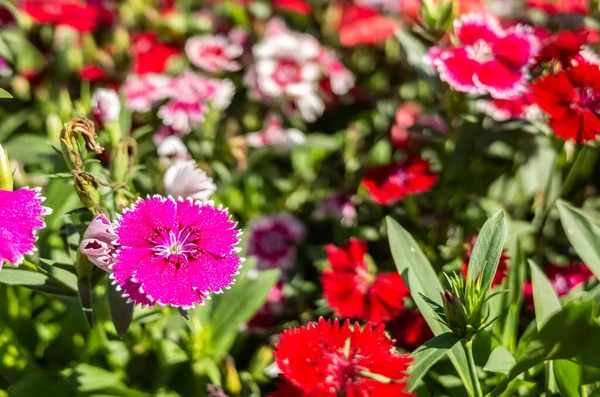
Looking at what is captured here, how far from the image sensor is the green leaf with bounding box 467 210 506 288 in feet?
3.37

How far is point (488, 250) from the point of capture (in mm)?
1043

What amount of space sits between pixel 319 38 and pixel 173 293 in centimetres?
179

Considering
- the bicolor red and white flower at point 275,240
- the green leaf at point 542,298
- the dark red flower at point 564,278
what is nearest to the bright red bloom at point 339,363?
the green leaf at point 542,298

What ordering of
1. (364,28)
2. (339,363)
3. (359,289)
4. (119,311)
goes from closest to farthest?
(339,363) < (119,311) < (359,289) < (364,28)

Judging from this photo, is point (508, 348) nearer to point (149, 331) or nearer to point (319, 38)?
point (149, 331)

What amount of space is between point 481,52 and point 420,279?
588mm

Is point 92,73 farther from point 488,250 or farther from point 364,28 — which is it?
point 488,250

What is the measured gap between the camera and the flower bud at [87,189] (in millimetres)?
1022

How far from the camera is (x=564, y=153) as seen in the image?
150 cm

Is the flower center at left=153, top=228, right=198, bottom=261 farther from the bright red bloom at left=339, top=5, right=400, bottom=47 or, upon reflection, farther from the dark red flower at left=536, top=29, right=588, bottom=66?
the bright red bloom at left=339, top=5, right=400, bottom=47

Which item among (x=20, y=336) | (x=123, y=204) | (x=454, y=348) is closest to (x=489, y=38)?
(x=454, y=348)

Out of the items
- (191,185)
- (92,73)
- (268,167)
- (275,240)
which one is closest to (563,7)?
(268,167)

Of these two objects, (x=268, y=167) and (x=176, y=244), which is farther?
(x=268, y=167)

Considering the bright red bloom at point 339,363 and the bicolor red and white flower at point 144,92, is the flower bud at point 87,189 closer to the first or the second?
the bright red bloom at point 339,363
